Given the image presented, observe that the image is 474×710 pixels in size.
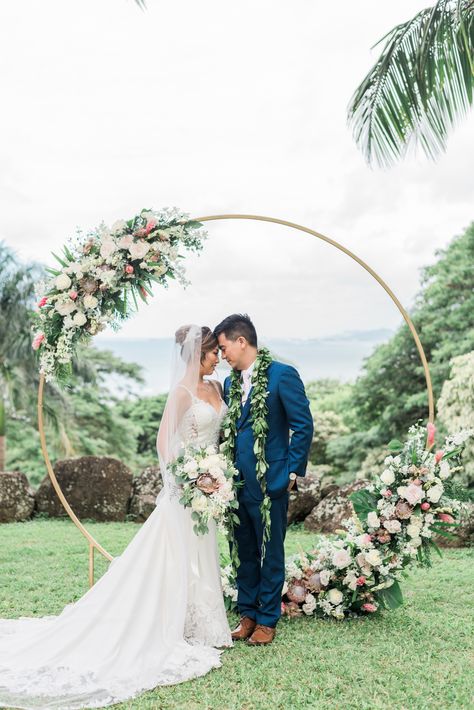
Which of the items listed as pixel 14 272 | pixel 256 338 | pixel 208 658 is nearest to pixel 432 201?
pixel 14 272

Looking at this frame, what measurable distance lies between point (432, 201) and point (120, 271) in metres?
14.5

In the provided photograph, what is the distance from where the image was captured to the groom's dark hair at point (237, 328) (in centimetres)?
523

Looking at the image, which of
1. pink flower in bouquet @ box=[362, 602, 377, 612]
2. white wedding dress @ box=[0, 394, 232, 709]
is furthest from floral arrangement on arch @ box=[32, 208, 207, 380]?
pink flower in bouquet @ box=[362, 602, 377, 612]

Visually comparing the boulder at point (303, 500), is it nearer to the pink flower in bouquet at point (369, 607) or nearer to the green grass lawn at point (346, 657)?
the green grass lawn at point (346, 657)

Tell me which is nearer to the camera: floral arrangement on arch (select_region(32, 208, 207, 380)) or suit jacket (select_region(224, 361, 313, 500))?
suit jacket (select_region(224, 361, 313, 500))

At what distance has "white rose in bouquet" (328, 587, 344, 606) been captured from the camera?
5.61 meters

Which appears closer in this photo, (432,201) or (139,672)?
(139,672)

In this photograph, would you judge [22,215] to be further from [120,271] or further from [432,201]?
[120,271]

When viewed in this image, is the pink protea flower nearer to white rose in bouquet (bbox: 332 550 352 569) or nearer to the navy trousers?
white rose in bouquet (bbox: 332 550 352 569)

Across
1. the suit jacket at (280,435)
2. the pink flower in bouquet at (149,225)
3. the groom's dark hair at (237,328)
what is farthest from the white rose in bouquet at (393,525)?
the pink flower in bouquet at (149,225)

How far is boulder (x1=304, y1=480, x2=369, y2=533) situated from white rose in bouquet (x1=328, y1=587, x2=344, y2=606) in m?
3.66

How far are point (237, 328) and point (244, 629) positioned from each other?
206 cm

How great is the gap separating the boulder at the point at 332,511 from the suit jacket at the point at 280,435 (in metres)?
4.43

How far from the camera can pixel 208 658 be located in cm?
463
